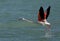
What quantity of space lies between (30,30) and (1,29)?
2.13 meters

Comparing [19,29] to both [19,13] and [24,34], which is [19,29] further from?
[19,13]

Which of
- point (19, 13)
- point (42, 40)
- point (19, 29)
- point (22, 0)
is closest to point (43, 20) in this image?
point (42, 40)

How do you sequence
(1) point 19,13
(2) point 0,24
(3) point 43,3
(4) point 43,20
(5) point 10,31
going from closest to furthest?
(4) point 43,20 < (5) point 10,31 < (2) point 0,24 < (1) point 19,13 < (3) point 43,3

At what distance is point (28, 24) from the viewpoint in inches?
1177

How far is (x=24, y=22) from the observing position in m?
30.5

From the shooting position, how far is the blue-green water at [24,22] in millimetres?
27281

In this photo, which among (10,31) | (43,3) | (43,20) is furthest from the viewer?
(43,3)

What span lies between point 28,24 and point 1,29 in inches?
80.8

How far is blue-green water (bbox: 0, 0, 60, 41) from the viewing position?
2728 cm

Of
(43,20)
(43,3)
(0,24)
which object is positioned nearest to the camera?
(43,20)

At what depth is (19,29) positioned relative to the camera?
2917 centimetres

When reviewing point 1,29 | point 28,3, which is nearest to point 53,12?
point 28,3

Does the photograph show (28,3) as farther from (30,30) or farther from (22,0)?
(30,30)

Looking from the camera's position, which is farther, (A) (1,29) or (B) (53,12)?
(B) (53,12)
